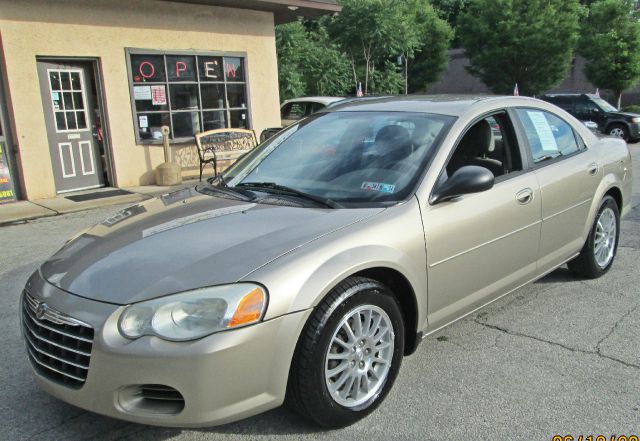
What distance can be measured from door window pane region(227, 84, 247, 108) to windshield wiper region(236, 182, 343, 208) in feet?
29.5

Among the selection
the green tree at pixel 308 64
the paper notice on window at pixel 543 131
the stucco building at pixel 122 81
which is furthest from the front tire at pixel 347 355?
the green tree at pixel 308 64

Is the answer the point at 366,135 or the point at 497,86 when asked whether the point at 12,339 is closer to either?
the point at 366,135

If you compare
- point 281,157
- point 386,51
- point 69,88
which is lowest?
point 281,157

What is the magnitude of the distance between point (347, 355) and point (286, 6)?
10.4 metres

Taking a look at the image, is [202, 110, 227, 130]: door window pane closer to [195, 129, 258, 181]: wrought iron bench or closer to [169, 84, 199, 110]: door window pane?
[169, 84, 199, 110]: door window pane

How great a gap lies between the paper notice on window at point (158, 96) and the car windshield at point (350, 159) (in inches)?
300

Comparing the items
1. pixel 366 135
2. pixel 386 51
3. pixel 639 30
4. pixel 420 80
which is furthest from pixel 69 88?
pixel 420 80

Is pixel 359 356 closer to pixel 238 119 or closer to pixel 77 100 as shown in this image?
pixel 77 100

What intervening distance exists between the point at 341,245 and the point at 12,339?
2.64 metres

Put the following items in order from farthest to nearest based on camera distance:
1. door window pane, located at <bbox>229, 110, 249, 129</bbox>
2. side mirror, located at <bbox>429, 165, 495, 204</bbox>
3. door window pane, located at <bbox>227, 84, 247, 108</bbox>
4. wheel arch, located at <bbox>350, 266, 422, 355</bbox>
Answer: door window pane, located at <bbox>229, 110, 249, 129</bbox> → door window pane, located at <bbox>227, 84, 247, 108</bbox> → side mirror, located at <bbox>429, 165, 495, 204</bbox> → wheel arch, located at <bbox>350, 266, 422, 355</bbox>

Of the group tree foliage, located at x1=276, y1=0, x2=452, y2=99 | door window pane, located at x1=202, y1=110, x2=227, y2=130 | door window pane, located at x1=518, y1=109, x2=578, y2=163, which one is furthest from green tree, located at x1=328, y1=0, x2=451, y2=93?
door window pane, located at x1=518, y1=109, x2=578, y2=163

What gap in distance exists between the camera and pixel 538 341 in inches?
146

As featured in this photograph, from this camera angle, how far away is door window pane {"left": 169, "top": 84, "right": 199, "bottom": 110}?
11.2 meters

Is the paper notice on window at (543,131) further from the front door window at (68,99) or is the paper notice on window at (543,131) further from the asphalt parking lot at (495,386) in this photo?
the front door window at (68,99)
